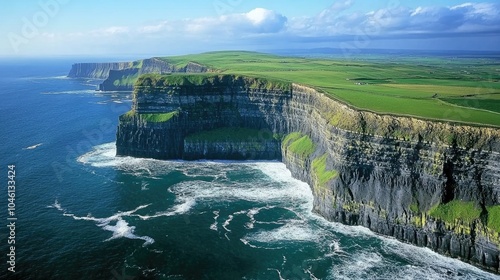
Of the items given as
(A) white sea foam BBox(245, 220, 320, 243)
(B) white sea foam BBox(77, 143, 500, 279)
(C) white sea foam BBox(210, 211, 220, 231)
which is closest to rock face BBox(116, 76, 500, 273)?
(B) white sea foam BBox(77, 143, 500, 279)

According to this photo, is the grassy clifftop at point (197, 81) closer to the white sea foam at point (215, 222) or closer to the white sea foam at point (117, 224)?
the white sea foam at point (215, 222)

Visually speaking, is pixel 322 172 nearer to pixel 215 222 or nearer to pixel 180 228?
pixel 215 222

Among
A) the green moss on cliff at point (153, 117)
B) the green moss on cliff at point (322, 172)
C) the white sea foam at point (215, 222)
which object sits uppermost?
the green moss on cliff at point (153, 117)

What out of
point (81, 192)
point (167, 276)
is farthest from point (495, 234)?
point (81, 192)

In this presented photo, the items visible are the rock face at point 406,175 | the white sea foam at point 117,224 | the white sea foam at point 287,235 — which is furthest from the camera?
the white sea foam at point 287,235

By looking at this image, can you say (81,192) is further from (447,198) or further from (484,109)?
(484,109)

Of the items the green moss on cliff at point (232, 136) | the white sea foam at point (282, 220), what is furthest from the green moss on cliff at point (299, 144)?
the white sea foam at point (282, 220)

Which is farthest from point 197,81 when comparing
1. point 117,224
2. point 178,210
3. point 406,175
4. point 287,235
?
point 406,175
